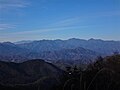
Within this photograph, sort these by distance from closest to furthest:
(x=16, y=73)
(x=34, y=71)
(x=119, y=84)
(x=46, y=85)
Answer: (x=119, y=84), (x=46, y=85), (x=16, y=73), (x=34, y=71)

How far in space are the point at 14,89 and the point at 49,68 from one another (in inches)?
3091

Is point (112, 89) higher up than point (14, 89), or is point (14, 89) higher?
point (112, 89)

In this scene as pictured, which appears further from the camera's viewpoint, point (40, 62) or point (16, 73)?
point (40, 62)

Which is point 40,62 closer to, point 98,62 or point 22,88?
point 22,88

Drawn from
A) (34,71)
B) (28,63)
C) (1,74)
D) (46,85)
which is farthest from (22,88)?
(28,63)

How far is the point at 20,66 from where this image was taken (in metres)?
142

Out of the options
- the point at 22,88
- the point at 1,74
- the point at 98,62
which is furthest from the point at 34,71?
the point at 98,62

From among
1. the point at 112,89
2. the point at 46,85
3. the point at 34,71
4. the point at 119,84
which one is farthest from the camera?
the point at 34,71

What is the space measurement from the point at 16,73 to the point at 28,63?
22.7 metres

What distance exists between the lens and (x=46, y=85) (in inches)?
2554

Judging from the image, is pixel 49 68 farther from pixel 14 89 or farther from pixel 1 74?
pixel 14 89

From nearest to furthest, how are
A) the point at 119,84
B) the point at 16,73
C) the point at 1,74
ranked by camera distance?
the point at 119,84
the point at 1,74
the point at 16,73

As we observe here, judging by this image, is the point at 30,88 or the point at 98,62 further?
→ the point at 30,88

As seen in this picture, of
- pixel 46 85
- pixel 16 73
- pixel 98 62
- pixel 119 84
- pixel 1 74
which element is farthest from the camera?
pixel 16 73
